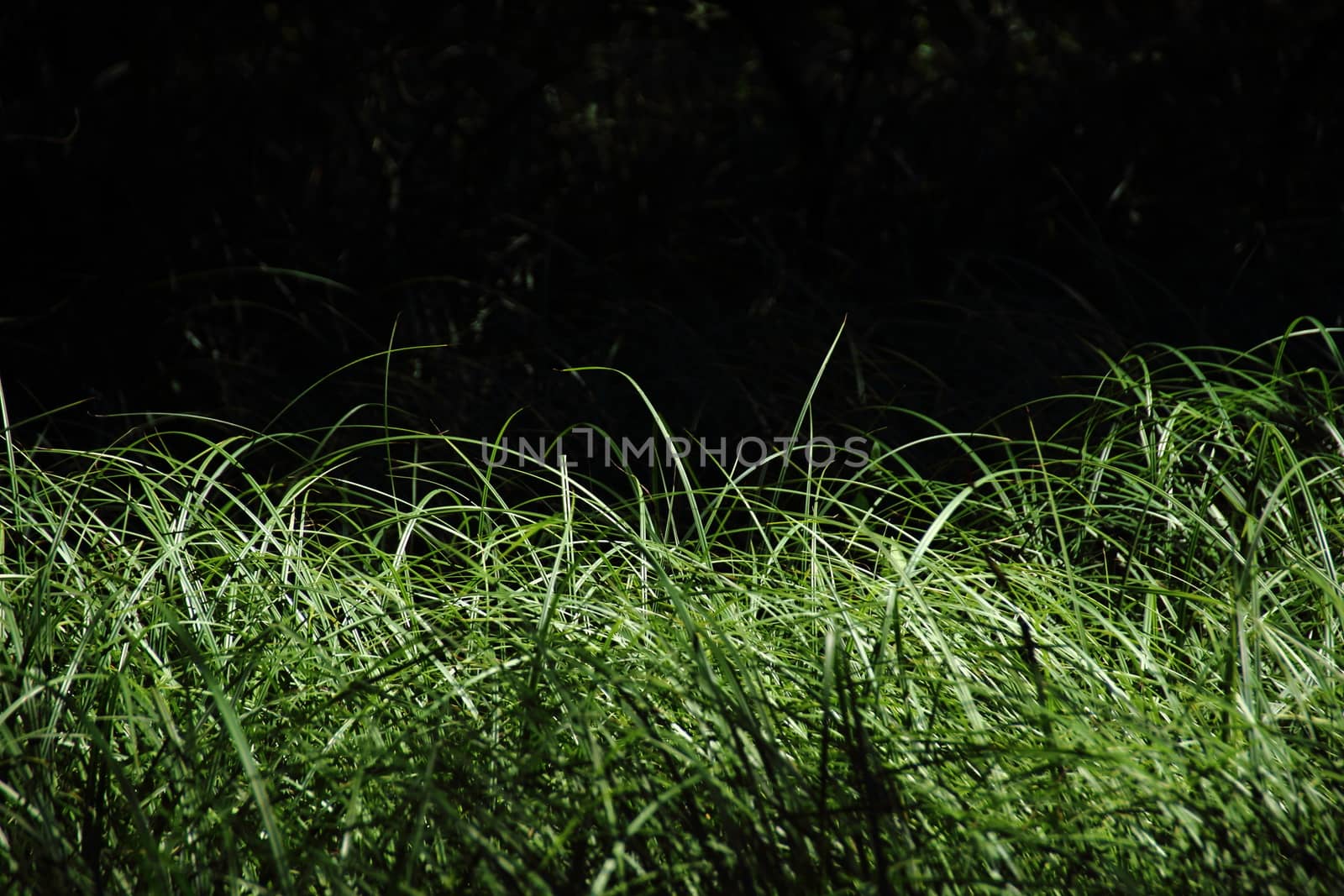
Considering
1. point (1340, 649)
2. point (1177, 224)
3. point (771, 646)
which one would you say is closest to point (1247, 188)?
point (1177, 224)

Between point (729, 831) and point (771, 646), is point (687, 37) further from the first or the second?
point (729, 831)

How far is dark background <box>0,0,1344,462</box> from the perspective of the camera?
395cm

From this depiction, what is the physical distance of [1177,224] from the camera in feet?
16.2

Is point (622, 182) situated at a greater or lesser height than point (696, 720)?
lesser

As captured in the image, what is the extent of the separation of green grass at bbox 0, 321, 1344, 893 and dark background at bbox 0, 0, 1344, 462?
5.78ft

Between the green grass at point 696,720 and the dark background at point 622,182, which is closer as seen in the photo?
the green grass at point 696,720

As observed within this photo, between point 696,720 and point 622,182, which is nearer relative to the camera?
point 696,720

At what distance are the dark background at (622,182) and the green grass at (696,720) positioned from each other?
1762mm

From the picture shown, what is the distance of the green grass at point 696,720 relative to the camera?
4.02ft

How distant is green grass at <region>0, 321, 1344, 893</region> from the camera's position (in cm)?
123

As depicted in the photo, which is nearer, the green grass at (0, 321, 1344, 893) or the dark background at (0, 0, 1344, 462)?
the green grass at (0, 321, 1344, 893)

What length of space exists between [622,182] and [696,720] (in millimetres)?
4011

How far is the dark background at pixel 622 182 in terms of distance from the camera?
12.9 ft

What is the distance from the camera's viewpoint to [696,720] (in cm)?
142
